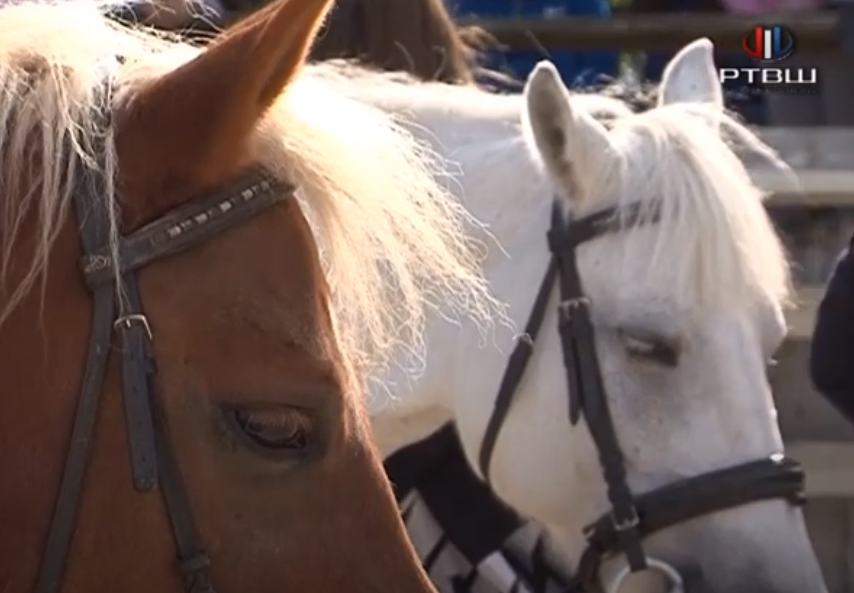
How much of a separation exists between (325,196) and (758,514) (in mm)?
1123

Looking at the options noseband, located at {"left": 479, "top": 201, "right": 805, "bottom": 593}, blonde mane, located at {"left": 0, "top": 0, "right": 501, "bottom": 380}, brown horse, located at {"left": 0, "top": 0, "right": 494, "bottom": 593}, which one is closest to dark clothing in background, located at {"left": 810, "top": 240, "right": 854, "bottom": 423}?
noseband, located at {"left": 479, "top": 201, "right": 805, "bottom": 593}

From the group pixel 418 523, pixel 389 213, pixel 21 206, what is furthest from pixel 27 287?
pixel 418 523

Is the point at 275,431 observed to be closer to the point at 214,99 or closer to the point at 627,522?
the point at 214,99

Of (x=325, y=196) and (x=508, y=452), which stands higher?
(x=325, y=196)

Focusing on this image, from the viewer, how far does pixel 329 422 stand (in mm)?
1030

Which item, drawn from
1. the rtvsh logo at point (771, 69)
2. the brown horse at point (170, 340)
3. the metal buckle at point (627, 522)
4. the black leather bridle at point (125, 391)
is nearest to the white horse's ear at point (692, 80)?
the metal buckle at point (627, 522)

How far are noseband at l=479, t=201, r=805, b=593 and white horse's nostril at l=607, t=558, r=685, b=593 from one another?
1 centimetres

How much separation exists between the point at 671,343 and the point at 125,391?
1175 millimetres

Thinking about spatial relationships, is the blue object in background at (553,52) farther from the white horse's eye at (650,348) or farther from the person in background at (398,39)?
the white horse's eye at (650,348)

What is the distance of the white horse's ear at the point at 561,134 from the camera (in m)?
2.04

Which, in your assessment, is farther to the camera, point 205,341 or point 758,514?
point 758,514

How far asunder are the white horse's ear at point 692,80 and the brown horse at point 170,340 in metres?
1.36

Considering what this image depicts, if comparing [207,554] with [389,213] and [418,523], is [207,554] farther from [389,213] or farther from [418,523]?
[418,523]

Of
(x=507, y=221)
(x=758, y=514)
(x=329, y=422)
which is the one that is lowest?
(x=758, y=514)
